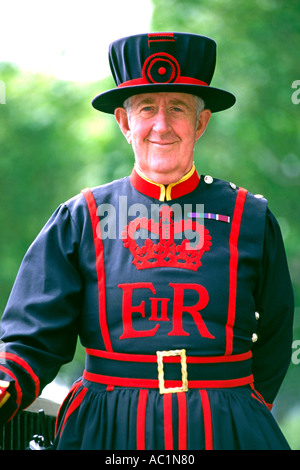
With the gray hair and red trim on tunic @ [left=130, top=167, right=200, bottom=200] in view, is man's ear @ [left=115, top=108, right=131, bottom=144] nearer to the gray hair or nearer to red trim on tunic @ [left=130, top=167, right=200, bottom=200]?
the gray hair

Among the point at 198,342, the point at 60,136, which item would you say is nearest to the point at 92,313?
the point at 198,342

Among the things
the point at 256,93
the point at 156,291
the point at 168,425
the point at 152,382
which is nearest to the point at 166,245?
the point at 156,291

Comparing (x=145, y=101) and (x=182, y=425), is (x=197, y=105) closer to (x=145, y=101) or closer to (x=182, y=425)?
(x=145, y=101)

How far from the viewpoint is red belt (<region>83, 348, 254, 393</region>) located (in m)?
2.92

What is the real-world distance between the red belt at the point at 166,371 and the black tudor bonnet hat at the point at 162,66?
37.5 inches

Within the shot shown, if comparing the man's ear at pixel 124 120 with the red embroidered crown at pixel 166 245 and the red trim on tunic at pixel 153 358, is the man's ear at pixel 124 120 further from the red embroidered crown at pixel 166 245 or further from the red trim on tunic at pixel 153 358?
the red trim on tunic at pixel 153 358

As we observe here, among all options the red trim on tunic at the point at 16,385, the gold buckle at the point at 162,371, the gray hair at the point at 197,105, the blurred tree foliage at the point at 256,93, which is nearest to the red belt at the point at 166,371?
the gold buckle at the point at 162,371

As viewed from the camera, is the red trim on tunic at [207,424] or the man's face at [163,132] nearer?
the red trim on tunic at [207,424]

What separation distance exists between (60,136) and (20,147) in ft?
2.12

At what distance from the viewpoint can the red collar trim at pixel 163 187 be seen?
3205 mm

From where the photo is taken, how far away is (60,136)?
12.9 m

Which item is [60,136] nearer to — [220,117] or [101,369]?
[220,117]

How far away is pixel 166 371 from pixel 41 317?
0.47 m

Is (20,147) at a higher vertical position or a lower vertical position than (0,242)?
higher
